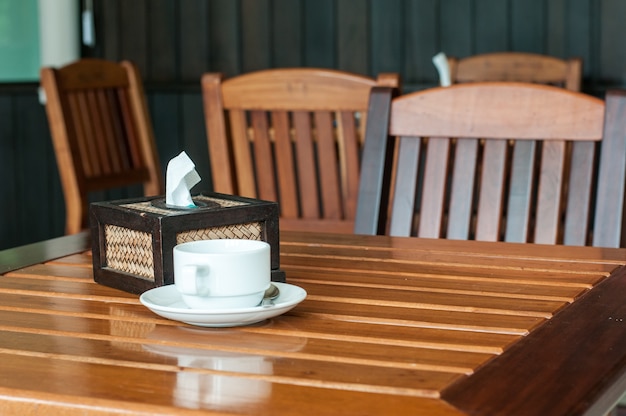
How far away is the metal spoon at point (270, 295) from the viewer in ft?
2.89

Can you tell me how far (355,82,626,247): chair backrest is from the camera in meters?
1.39

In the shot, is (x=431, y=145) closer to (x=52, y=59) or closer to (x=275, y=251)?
(x=275, y=251)

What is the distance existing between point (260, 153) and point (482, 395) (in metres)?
1.30

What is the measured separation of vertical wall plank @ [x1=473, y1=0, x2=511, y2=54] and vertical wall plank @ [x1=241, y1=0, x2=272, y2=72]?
2.54 feet

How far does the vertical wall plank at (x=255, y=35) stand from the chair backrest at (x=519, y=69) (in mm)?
899

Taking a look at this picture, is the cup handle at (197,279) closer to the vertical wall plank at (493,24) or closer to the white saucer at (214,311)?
the white saucer at (214,311)

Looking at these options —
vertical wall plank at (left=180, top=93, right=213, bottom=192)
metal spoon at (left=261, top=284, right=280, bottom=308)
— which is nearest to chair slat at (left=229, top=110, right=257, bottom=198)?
metal spoon at (left=261, top=284, right=280, bottom=308)

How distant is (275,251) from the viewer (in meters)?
1.03

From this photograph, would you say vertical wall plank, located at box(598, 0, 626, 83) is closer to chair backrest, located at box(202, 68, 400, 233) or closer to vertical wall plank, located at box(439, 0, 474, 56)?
vertical wall plank, located at box(439, 0, 474, 56)

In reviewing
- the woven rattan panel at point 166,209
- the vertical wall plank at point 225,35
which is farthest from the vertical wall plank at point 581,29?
the woven rattan panel at point 166,209

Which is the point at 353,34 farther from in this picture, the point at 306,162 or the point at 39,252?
the point at 39,252

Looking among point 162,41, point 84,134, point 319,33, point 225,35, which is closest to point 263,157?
point 84,134

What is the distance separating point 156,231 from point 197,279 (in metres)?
0.13

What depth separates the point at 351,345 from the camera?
798 mm
